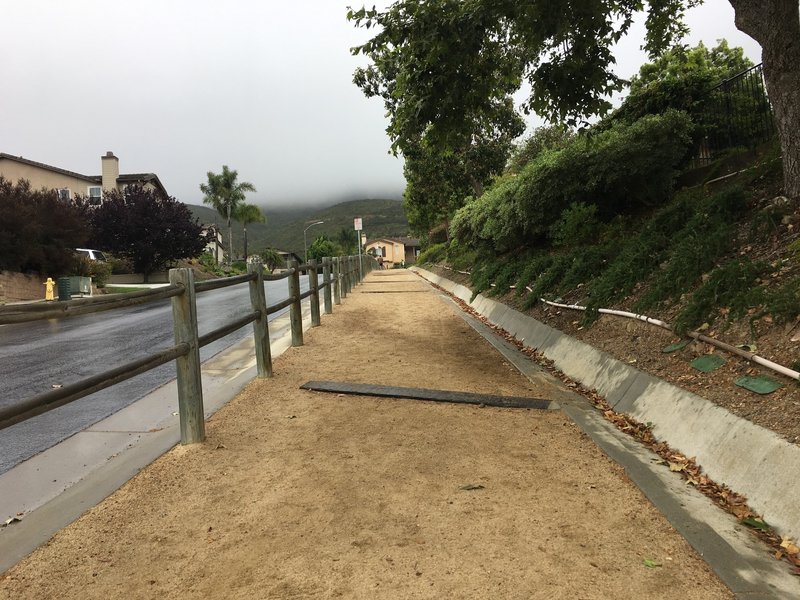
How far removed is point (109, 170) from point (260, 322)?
48.9 meters

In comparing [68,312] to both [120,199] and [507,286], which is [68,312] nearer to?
[507,286]

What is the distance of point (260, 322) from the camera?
19.5 feet

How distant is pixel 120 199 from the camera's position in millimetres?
39812

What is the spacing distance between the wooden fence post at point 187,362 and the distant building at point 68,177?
125ft

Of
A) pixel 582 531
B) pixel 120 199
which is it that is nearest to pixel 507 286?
pixel 582 531

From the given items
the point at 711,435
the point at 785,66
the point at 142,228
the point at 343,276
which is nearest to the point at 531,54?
the point at 785,66

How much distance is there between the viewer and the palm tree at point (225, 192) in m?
80.3

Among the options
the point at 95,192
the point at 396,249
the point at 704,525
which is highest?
the point at 95,192

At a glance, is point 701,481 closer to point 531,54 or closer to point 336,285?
point 531,54

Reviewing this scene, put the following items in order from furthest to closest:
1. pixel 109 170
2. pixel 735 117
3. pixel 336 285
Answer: pixel 109 170, pixel 336 285, pixel 735 117

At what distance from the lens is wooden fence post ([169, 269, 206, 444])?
409 centimetres

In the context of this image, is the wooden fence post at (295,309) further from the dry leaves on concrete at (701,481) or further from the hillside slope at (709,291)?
the dry leaves on concrete at (701,481)

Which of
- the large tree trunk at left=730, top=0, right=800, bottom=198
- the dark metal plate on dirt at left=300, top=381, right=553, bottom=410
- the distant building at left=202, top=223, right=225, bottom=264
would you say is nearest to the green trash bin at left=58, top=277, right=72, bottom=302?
the dark metal plate on dirt at left=300, top=381, right=553, bottom=410

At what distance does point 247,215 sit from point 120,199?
43.8 m
